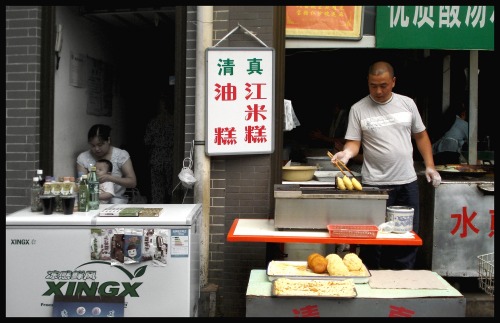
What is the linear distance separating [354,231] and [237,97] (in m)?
1.95

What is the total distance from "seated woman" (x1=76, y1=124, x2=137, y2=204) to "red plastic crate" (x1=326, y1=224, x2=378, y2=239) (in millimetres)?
2858

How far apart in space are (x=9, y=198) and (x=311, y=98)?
6.58 meters

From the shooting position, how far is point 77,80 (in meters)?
7.08

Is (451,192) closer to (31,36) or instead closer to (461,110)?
(461,110)

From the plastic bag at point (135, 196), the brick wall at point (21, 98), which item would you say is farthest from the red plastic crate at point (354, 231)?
the brick wall at point (21, 98)

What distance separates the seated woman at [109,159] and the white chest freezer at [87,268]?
172 centimetres

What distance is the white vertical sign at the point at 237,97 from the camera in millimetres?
5625

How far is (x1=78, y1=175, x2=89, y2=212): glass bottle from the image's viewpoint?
4.93 metres

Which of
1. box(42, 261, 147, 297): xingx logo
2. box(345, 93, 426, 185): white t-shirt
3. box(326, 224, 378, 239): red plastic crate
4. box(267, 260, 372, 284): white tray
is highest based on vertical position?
box(345, 93, 426, 185): white t-shirt

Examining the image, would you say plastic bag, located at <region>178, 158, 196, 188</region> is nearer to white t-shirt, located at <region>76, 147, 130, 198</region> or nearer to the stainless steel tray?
white t-shirt, located at <region>76, 147, 130, 198</region>

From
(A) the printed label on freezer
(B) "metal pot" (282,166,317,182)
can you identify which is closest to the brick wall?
(A) the printed label on freezer

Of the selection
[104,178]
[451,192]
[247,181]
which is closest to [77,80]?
[104,178]

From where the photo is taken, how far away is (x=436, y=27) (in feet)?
20.3

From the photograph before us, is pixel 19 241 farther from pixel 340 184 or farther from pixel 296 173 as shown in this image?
pixel 296 173
